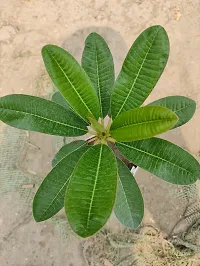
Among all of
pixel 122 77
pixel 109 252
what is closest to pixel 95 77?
pixel 122 77

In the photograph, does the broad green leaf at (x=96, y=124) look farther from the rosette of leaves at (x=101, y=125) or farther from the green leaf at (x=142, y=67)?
the green leaf at (x=142, y=67)

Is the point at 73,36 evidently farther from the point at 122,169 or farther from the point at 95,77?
the point at 122,169

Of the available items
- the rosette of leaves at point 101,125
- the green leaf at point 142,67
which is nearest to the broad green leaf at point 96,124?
the rosette of leaves at point 101,125

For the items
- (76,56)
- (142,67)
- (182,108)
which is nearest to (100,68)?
(142,67)

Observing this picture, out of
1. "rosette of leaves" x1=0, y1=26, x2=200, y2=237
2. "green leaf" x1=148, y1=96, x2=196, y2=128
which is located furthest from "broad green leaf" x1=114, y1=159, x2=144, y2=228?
"green leaf" x1=148, y1=96, x2=196, y2=128

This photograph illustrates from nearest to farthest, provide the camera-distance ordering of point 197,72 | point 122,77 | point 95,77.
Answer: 1. point 122,77
2. point 95,77
3. point 197,72

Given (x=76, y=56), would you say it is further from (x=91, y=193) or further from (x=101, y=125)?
(x=91, y=193)

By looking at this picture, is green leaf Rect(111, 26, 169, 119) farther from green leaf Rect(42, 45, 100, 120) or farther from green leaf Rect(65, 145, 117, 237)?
green leaf Rect(65, 145, 117, 237)
